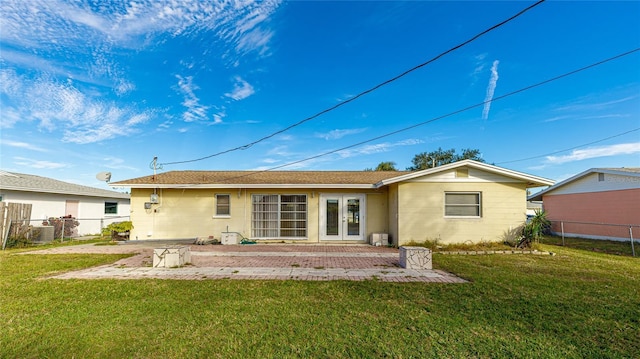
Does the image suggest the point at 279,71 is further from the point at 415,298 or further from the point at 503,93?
the point at 415,298

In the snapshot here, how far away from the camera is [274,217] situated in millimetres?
12312

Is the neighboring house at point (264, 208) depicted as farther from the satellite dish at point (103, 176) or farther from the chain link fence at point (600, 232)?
the chain link fence at point (600, 232)

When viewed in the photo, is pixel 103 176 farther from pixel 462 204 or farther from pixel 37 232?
pixel 462 204

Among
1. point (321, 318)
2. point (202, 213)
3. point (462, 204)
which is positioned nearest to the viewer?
point (321, 318)

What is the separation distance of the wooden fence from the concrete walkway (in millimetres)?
3314

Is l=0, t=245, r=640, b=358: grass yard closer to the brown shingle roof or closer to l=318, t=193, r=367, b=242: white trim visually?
l=318, t=193, r=367, b=242: white trim

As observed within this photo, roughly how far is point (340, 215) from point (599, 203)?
1405 cm

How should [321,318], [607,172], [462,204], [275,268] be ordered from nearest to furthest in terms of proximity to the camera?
[321,318], [275,268], [462,204], [607,172]

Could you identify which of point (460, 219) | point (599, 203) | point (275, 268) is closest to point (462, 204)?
point (460, 219)

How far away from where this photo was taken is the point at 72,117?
11648 millimetres

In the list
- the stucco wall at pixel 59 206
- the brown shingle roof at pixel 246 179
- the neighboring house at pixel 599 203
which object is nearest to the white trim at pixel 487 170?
the brown shingle roof at pixel 246 179

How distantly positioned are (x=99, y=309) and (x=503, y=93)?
13.4 m

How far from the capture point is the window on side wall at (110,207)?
18453 millimetres

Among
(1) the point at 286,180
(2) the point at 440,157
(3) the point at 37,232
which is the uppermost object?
(2) the point at 440,157
